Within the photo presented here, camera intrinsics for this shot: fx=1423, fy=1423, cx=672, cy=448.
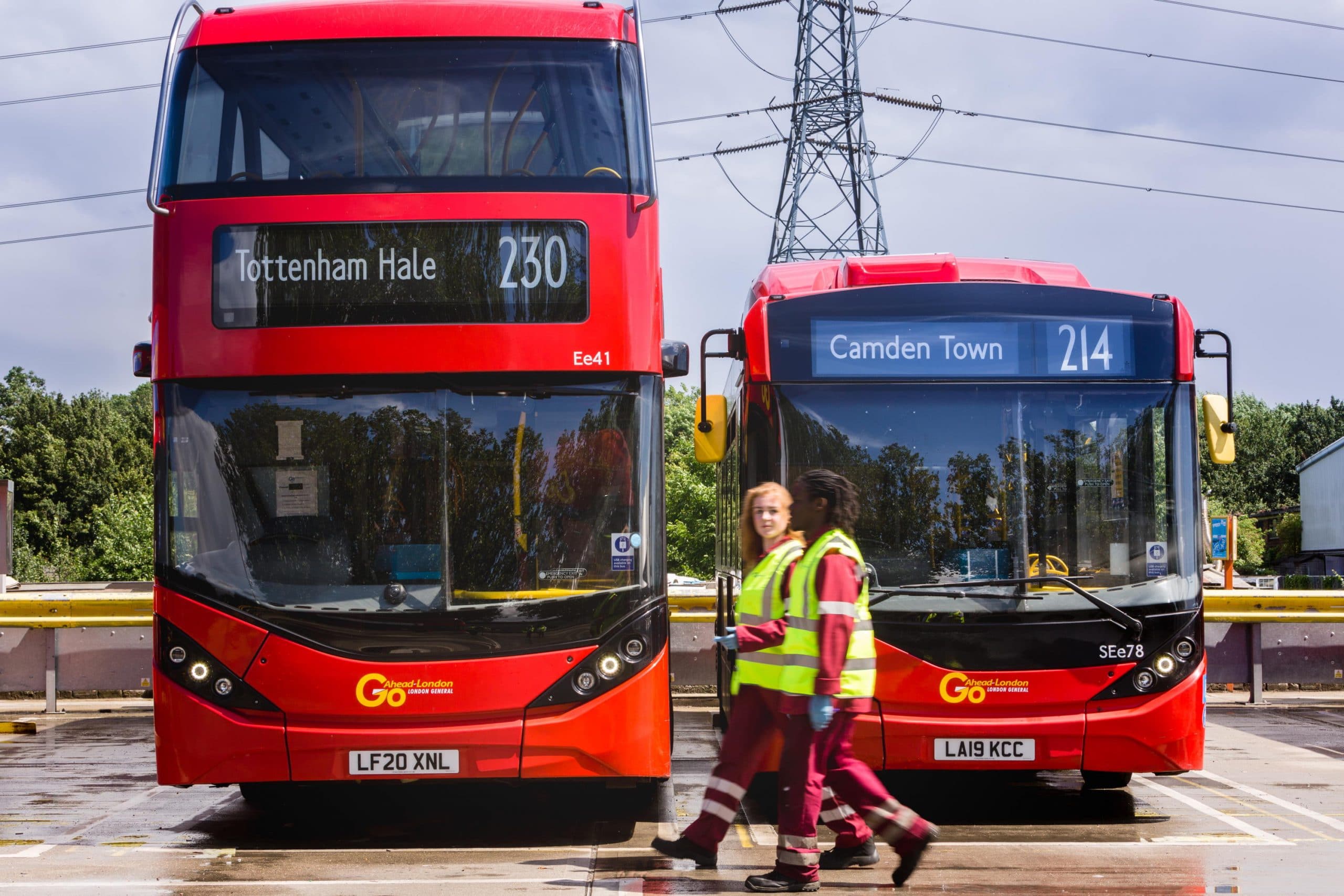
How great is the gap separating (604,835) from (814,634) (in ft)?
7.29

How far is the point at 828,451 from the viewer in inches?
321

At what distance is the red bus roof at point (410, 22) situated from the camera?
25.6 feet

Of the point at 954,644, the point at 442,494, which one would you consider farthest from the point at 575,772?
the point at 954,644

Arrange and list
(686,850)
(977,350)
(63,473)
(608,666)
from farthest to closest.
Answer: (63,473) → (977,350) → (608,666) → (686,850)

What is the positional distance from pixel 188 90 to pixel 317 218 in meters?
1.14

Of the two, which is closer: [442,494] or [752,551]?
[752,551]

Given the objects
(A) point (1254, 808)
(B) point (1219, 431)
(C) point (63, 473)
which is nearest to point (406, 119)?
(B) point (1219, 431)

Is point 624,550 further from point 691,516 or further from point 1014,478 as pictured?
point 691,516

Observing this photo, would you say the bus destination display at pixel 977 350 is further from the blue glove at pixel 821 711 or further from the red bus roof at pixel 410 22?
the blue glove at pixel 821 711

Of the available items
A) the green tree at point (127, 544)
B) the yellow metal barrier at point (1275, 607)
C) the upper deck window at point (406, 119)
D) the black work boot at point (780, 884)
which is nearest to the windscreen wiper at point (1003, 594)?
the black work boot at point (780, 884)

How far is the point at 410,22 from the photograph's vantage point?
7.80 m

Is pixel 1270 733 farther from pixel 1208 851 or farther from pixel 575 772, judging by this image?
pixel 575 772

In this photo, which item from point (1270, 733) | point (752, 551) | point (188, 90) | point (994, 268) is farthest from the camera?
point (1270, 733)

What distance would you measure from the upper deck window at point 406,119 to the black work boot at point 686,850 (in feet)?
10.9
